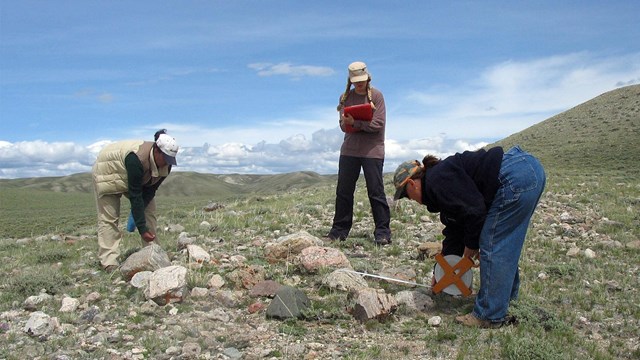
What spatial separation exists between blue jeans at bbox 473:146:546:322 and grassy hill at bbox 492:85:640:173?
25.6 m

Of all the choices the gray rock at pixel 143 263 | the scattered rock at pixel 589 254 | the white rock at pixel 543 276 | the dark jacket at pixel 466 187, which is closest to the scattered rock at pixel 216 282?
the gray rock at pixel 143 263

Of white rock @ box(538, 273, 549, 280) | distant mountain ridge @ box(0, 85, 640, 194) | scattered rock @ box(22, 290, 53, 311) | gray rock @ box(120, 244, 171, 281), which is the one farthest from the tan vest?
distant mountain ridge @ box(0, 85, 640, 194)

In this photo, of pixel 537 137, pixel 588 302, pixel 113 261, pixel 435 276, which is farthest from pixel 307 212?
pixel 537 137

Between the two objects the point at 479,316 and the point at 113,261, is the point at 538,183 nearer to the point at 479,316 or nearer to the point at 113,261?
the point at 479,316

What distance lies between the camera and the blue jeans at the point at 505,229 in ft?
16.0

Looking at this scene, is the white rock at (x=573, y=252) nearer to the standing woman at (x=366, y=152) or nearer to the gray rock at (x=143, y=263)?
the standing woman at (x=366, y=152)

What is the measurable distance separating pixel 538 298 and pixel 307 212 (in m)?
6.51

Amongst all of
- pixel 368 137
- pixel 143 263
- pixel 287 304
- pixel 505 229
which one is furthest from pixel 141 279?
pixel 505 229

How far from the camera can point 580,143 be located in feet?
→ 139

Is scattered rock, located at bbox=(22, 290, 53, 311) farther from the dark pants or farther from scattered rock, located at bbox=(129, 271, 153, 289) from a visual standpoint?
the dark pants

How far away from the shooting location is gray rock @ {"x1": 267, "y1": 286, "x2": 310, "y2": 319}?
5316 mm

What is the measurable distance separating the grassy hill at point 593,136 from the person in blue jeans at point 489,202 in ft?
84.2

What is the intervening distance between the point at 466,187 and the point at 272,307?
2.23m

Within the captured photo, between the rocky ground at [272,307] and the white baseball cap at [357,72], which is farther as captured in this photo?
the white baseball cap at [357,72]
